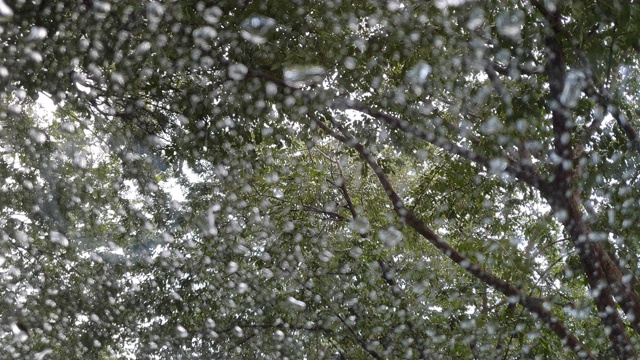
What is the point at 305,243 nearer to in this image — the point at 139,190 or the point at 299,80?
the point at 139,190

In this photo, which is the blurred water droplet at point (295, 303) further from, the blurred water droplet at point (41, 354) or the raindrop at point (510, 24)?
the raindrop at point (510, 24)

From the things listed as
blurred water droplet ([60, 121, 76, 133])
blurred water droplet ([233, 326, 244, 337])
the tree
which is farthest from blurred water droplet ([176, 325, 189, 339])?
blurred water droplet ([60, 121, 76, 133])

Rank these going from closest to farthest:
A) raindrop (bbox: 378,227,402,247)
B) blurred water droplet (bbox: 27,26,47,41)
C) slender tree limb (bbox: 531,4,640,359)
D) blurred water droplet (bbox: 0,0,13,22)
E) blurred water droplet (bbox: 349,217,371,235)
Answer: blurred water droplet (bbox: 0,0,13,22), blurred water droplet (bbox: 27,26,47,41), slender tree limb (bbox: 531,4,640,359), raindrop (bbox: 378,227,402,247), blurred water droplet (bbox: 349,217,371,235)

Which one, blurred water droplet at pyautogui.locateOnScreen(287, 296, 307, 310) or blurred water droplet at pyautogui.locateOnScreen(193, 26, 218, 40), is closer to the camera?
blurred water droplet at pyautogui.locateOnScreen(193, 26, 218, 40)

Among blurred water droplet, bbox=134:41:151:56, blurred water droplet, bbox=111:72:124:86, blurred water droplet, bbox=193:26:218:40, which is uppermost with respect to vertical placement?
blurred water droplet, bbox=193:26:218:40

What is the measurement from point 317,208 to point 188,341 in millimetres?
795

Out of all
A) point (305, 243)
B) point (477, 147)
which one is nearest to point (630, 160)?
point (477, 147)

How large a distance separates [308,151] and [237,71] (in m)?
0.84

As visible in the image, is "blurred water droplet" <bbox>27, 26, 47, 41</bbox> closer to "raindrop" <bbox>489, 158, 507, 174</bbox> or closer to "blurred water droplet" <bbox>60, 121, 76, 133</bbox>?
"blurred water droplet" <bbox>60, 121, 76, 133</bbox>

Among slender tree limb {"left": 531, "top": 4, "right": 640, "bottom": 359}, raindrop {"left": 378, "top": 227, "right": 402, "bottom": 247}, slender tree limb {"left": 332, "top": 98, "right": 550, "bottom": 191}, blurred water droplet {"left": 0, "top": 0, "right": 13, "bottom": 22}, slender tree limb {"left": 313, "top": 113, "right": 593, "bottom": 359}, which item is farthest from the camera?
raindrop {"left": 378, "top": 227, "right": 402, "bottom": 247}

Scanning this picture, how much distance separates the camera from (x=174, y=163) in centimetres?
205

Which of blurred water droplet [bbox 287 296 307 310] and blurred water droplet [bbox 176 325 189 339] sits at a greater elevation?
blurred water droplet [bbox 287 296 307 310]

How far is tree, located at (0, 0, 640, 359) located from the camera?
Result: 174 centimetres

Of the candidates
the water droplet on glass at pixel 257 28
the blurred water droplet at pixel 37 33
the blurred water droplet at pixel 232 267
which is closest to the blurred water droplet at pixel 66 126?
the blurred water droplet at pixel 37 33
